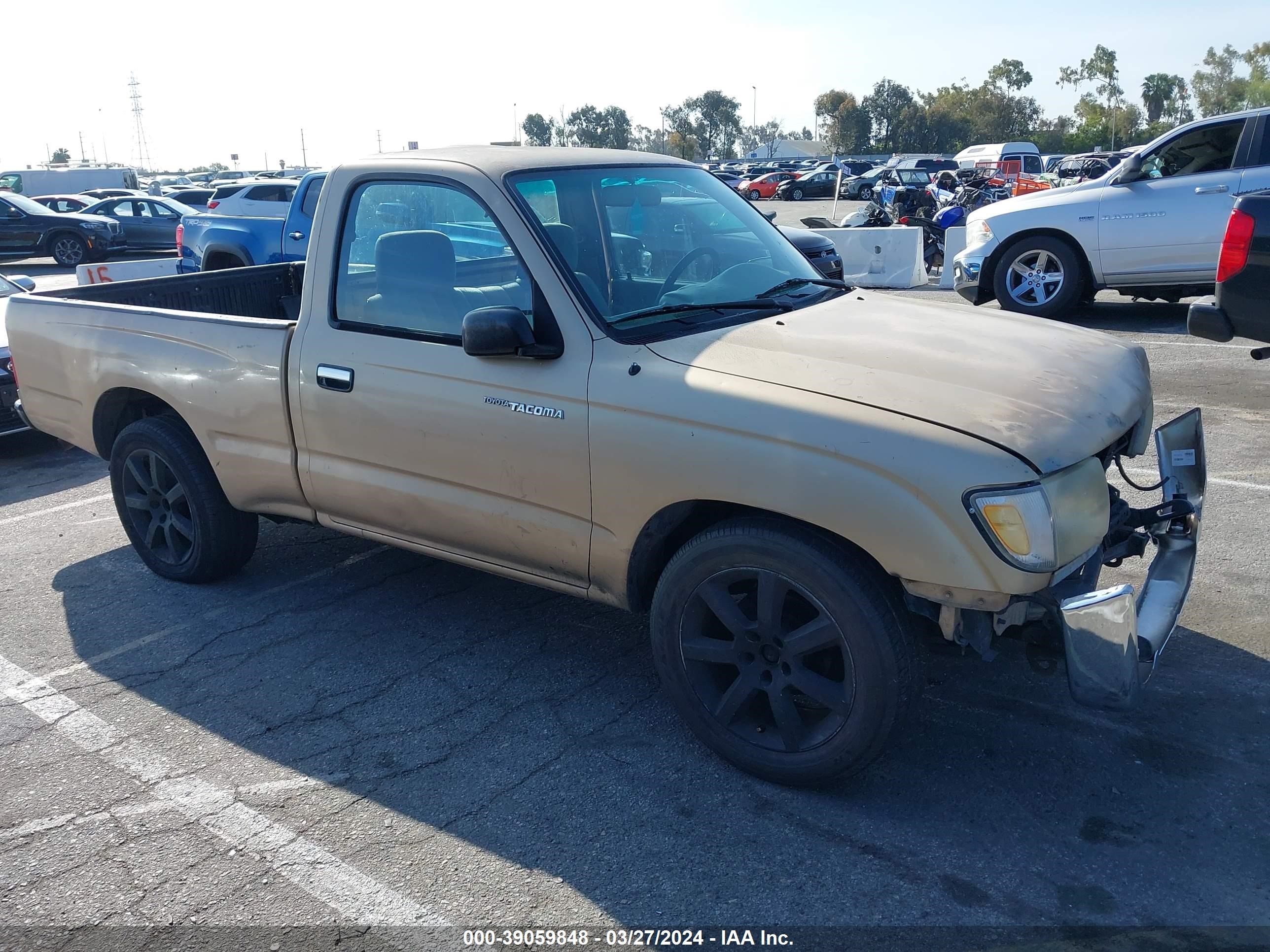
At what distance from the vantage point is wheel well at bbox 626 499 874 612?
3332 mm

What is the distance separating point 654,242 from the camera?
13.3 ft

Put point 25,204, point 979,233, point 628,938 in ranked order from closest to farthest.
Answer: point 628,938 < point 979,233 < point 25,204

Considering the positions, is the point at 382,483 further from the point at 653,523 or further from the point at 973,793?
the point at 973,793

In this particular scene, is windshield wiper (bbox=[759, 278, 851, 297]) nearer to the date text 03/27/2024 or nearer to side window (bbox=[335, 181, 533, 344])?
side window (bbox=[335, 181, 533, 344])

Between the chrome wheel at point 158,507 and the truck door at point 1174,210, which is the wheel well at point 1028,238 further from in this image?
the chrome wheel at point 158,507

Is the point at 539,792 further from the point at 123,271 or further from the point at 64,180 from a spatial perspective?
the point at 64,180

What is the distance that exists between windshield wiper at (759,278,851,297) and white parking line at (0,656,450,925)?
244 centimetres

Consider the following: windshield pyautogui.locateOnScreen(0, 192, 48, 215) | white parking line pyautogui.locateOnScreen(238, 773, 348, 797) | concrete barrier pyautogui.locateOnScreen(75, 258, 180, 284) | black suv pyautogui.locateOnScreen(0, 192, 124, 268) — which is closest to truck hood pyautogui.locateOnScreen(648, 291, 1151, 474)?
white parking line pyautogui.locateOnScreen(238, 773, 348, 797)

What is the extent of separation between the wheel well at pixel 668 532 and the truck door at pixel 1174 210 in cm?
831

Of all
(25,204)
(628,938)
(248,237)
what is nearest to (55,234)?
(25,204)

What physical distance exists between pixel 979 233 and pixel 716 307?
8169mm

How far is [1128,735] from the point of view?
3.57 meters

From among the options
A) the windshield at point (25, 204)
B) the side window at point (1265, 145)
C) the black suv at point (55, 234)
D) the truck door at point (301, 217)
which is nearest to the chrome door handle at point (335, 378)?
the side window at point (1265, 145)

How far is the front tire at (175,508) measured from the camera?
4.84 meters
